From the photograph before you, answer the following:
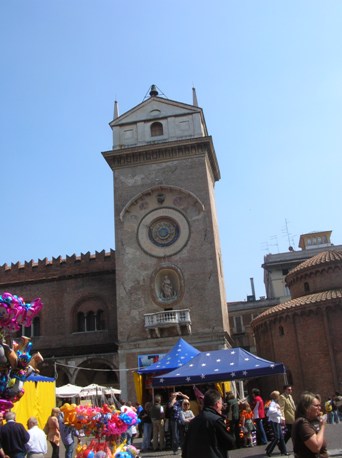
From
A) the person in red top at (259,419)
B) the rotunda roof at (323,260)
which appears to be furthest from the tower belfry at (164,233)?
the person in red top at (259,419)

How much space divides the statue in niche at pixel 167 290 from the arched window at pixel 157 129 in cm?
1018

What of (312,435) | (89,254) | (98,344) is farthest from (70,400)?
(312,435)

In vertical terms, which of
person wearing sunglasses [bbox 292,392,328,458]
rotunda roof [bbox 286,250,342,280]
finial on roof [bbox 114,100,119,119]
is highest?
finial on roof [bbox 114,100,119,119]

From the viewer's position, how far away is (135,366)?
97.9 feet

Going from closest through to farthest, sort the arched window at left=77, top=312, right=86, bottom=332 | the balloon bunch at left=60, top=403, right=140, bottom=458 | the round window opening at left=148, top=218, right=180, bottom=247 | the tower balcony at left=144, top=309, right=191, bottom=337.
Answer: the balloon bunch at left=60, top=403, right=140, bottom=458
the tower balcony at left=144, top=309, right=191, bottom=337
the round window opening at left=148, top=218, right=180, bottom=247
the arched window at left=77, top=312, right=86, bottom=332

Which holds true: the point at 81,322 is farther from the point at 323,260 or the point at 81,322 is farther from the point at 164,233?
the point at 323,260

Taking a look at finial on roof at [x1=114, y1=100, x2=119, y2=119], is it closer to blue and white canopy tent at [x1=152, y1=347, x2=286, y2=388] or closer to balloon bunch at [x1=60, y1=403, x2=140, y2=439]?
blue and white canopy tent at [x1=152, y1=347, x2=286, y2=388]

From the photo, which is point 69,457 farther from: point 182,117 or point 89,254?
point 182,117

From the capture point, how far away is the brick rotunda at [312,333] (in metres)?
31.6

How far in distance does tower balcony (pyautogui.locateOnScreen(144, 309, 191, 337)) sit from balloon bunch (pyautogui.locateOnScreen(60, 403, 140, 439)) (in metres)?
20.7

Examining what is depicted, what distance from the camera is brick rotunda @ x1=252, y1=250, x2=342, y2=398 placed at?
31.6 m

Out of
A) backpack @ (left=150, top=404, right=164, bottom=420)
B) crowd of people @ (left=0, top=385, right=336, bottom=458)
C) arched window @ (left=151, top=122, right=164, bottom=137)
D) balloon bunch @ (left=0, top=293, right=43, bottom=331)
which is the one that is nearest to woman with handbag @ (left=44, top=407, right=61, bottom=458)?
crowd of people @ (left=0, top=385, right=336, bottom=458)

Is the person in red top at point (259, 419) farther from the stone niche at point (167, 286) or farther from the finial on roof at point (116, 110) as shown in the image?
the finial on roof at point (116, 110)

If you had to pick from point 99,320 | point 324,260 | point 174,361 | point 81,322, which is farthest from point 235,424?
point 324,260
